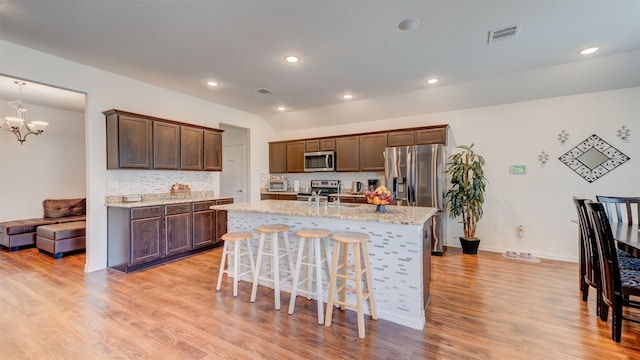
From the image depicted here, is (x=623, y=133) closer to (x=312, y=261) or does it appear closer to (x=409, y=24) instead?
(x=409, y=24)

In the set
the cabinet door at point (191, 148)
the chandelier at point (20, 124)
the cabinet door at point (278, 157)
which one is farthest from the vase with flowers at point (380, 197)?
the chandelier at point (20, 124)

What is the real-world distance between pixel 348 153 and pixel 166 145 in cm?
331

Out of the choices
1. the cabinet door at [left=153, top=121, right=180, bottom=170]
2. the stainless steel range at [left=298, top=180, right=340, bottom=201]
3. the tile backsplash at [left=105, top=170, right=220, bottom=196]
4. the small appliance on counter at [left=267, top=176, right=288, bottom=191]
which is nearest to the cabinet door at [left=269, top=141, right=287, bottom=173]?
the small appliance on counter at [left=267, top=176, right=288, bottom=191]

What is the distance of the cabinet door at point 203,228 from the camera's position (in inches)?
175

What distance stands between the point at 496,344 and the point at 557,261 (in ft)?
9.95

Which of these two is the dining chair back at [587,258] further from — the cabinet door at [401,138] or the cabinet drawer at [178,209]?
the cabinet drawer at [178,209]

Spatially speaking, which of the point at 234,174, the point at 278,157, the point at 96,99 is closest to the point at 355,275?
the point at 96,99

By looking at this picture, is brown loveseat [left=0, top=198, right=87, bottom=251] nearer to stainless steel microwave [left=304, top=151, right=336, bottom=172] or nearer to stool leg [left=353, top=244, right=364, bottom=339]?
stainless steel microwave [left=304, top=151, right=336, bottom=172]

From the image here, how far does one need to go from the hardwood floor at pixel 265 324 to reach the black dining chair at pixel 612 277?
21 centimetres

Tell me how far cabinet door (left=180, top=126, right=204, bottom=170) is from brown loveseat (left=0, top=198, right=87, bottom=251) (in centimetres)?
269

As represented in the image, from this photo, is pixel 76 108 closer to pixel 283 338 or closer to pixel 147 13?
pixel 147 13

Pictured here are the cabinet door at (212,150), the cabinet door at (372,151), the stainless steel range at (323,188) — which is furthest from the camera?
the stainless steel range at (323,188)

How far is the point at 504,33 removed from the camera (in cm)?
277

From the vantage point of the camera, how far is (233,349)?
201 cm
